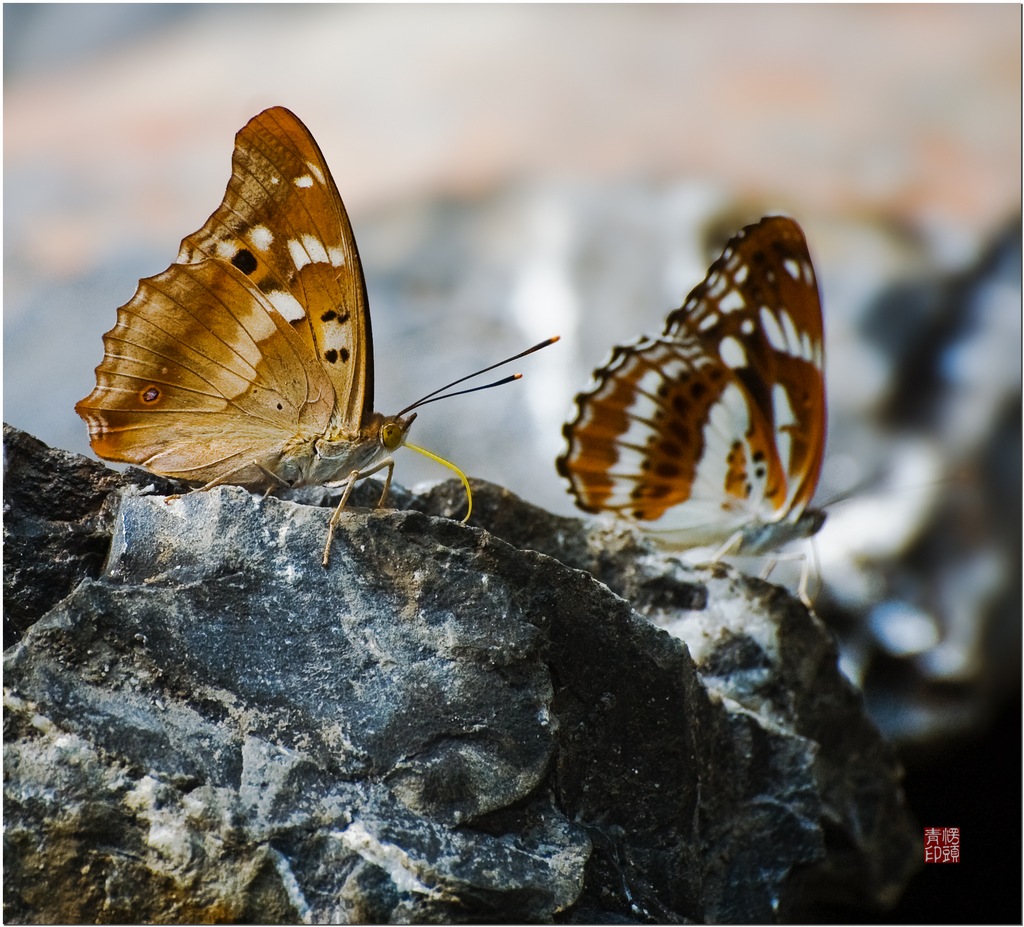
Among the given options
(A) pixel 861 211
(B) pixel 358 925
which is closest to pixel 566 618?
(B) pixel 358 925

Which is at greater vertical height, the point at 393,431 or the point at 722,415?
the point at 722,415

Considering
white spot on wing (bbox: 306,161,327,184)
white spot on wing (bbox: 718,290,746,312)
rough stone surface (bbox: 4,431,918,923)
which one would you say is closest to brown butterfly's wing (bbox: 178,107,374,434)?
white spot on wing (bbox: 306,161,327,184)

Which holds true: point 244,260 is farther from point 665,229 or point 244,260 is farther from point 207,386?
point 665,229

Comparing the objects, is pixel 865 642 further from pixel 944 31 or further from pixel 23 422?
pixel 944 31

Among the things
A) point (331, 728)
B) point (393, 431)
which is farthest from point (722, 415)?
point (331, 728)

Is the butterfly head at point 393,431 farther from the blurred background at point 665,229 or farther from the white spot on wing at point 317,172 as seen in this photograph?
the blurred background at point 665,229

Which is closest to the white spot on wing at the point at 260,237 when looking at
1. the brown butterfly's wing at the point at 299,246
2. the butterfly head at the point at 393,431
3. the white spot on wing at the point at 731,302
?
the brown butterfly's wing at the point at 299,246
